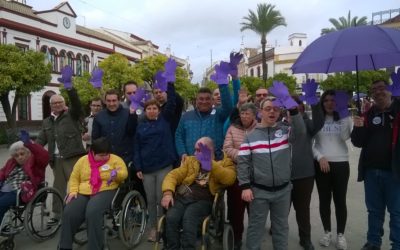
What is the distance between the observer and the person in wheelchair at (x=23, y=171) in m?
4.67

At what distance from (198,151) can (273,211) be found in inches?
34.6

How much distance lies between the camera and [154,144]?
461cm

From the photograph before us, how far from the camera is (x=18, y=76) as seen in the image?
1872 centimetres

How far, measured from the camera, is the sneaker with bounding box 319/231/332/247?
Result: 452cm

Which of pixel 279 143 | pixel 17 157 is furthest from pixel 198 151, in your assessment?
pixel 17 157

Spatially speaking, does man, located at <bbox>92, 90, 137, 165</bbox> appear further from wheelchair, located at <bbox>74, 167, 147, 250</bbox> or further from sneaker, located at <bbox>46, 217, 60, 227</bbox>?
sneaker, located at <bbox>46, 217, 60, 227</bbox>

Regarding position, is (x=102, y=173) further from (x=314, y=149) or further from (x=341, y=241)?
(x=341, y=241)

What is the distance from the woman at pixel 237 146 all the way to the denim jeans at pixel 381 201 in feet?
4.17

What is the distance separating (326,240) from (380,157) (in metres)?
1.19

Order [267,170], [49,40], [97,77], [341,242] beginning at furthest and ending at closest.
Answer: [49,40] < [97,77] < [341,242] < [267,170]

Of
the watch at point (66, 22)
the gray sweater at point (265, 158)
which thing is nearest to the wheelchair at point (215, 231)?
the gray sweater at point (265, 158)

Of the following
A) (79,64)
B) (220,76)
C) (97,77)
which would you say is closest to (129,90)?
(97,77)

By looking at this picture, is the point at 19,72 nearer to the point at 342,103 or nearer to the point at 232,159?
the point at 232,159

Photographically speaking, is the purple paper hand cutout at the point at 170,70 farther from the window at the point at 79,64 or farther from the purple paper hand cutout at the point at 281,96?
the window at the point at 79,64
